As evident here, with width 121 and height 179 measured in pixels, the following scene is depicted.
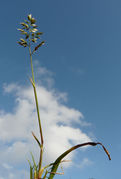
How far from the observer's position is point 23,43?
3.76 meters

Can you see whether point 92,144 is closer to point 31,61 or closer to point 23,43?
point 31,61

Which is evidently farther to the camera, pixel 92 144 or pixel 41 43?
pixel 41 43

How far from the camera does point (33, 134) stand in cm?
312

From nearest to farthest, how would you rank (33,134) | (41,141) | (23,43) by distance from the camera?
(41,141)
(33,134)
(23,43)

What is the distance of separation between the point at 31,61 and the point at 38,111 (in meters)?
0.99

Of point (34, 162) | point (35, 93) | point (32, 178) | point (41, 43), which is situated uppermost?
point (41, 43)

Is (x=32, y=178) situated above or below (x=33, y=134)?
below

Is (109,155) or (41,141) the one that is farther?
(41,141)

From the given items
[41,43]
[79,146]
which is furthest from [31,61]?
[79,146]

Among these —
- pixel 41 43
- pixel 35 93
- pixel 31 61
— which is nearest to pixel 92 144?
pixel 35 93

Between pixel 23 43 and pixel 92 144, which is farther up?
pixel 23 43

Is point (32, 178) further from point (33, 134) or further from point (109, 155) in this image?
point (109, 155)

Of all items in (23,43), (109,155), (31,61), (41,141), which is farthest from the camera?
(23,43)

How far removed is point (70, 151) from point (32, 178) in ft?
2.24
